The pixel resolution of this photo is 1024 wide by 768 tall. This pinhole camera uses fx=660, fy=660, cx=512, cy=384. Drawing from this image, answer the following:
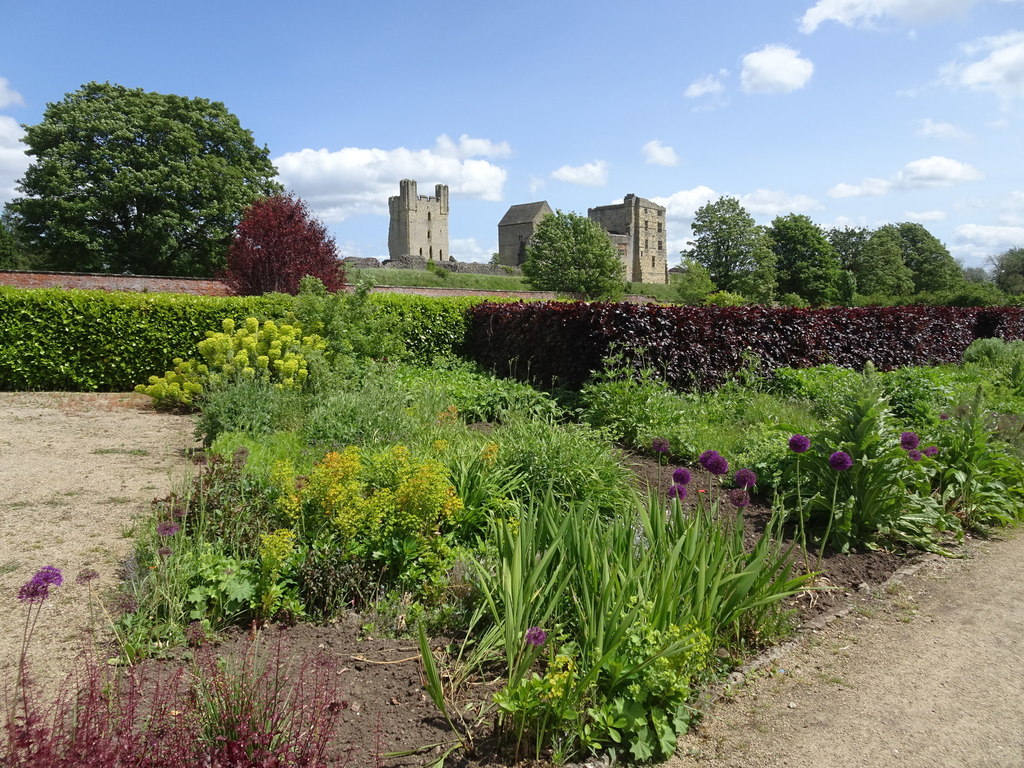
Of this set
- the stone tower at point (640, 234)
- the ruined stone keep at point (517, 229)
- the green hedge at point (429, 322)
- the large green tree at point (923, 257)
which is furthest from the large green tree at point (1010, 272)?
the green hedge at point (429, 322)

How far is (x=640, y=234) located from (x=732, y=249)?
2696 cm

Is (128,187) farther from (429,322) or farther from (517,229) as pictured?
(517,229)

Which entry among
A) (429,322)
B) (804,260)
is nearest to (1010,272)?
(804,260)

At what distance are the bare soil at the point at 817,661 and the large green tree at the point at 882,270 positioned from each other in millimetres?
57376

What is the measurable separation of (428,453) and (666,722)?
2521mm

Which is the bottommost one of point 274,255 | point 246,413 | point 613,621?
point 613,621

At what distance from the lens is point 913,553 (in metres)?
4.30

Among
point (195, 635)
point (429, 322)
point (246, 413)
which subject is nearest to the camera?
point (195, 635)

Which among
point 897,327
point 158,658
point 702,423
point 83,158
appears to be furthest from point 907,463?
point 83,158

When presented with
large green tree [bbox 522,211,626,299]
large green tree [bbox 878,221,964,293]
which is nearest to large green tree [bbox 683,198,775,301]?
large green tree [bbox 522,211,626,299]

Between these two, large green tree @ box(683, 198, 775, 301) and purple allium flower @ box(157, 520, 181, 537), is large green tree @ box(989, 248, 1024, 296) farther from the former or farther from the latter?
purple allium flower @ box(157, 520, 181, 537)

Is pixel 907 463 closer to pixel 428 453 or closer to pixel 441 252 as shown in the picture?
pixel 428 453

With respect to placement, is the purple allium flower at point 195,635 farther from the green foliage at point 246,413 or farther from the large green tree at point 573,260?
the large green tree at point 573,260

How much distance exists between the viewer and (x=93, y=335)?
35.8ft
